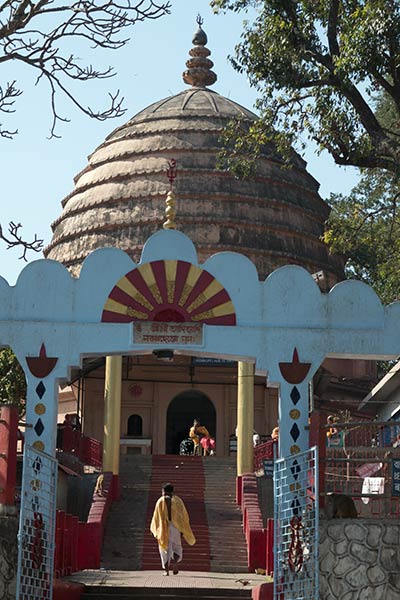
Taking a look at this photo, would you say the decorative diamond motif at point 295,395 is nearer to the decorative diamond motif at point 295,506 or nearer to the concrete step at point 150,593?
the decorative diamond motif at point 295,506

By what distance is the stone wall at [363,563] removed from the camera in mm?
11117

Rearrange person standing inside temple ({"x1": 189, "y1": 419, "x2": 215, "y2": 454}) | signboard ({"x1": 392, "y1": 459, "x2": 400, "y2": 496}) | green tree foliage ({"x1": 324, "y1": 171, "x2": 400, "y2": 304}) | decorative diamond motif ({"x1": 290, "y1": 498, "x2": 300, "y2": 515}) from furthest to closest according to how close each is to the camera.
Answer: person standing inside temple ({"x1": 189, "y1": 419, "x2": 215, "y2": 454})
green tree foliage ({"x1": 324, "y1": 171, "x2": 400, "y2": 304})
decorative diamond motif ({"x1": 290, "y1": 498, "x2": 300, "y2": 515})
signboard ({"x1": 392, "y1": 459, "x2": 400, "y2": 496})

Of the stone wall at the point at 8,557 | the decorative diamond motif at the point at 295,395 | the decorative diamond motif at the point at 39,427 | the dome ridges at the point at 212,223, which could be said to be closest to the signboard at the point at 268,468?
the decorative diamond motif at the point at 295,395

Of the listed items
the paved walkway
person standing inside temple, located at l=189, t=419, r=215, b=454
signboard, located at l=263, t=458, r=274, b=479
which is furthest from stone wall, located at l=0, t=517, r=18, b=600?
person standing inside temple, located at l=189, t=419, r=215, b=454

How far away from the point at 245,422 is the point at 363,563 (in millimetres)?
10746

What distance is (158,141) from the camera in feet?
107

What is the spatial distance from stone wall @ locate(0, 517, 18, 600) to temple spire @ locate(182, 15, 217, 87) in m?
27.7

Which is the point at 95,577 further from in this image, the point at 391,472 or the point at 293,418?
the point at 391,472

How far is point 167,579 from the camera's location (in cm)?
1462

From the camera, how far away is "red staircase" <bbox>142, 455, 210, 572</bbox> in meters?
17.5

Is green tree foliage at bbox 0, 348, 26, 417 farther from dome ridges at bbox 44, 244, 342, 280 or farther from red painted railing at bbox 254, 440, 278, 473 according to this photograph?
red painted railing at bbox 254, 440, 278, 473

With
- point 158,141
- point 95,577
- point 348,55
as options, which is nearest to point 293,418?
point 95,577

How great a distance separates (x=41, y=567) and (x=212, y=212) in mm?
19926

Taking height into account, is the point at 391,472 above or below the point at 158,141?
below
